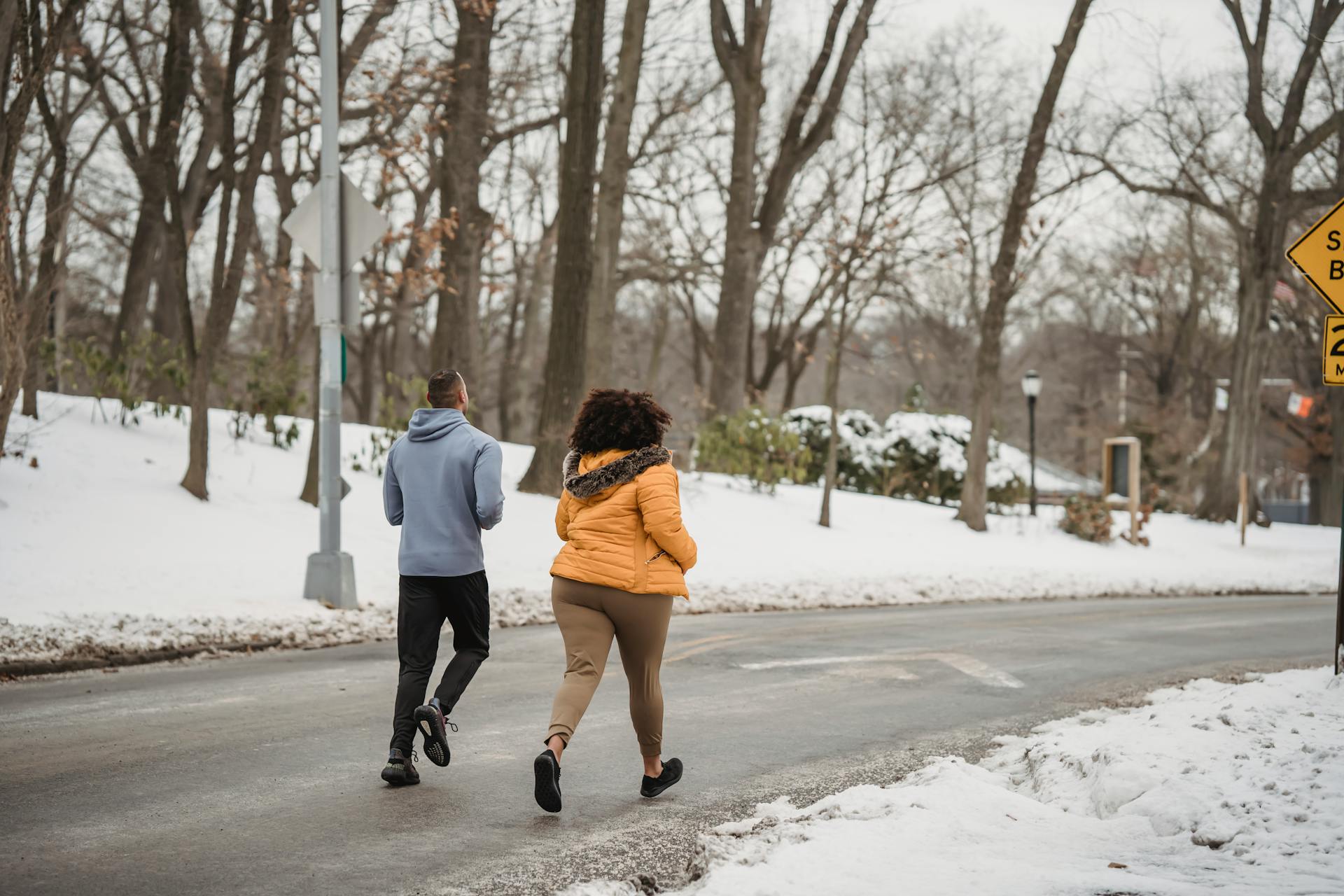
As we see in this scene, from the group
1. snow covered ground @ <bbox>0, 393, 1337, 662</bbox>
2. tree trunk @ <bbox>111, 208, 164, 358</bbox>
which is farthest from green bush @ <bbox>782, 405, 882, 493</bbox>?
tree trunk @ <bbox>111, 208, 164, 358</bbox>

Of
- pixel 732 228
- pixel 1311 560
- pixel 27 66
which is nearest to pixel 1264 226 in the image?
pixel 1311 560

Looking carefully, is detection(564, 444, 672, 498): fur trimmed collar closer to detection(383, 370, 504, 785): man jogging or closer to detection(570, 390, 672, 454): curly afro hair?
detection(570, 390, 672, 454): curly afro hair

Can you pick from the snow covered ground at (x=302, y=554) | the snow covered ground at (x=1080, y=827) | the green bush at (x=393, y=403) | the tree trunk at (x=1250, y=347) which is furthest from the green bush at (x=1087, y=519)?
the snow covered ground at (x=1080, y=827)

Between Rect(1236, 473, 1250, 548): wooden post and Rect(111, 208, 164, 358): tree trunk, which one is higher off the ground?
Rect(111, 208, 164, 358): tree trunk

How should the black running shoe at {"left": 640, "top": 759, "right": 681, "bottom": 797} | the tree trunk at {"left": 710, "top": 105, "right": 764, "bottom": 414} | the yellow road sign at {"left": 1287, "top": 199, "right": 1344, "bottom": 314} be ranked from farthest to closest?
the tree trunk at {"left": 710, "top": 105, "right": 764, "bottom": 414} → the yellow road sign at {"left": 1287, "top": 199, "right": 1344, "bottom": 314} → the black running shoe at {"left": 640, "top": 759, "right": 681, "bottom": 797}

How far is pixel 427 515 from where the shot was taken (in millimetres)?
5961

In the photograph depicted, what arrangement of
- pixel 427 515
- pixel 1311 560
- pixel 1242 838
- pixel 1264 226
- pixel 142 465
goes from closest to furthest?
pixel 1242 838
pixel 427 515
pixel 142 465
pixel 1311 560
pixel 1264 226

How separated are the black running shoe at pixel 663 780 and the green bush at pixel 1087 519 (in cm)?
2088

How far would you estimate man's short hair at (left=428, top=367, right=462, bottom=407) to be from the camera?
611 cm

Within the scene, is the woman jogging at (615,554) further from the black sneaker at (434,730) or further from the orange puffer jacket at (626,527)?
the black sneaker at (434,730)

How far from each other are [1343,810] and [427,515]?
3.96 meters

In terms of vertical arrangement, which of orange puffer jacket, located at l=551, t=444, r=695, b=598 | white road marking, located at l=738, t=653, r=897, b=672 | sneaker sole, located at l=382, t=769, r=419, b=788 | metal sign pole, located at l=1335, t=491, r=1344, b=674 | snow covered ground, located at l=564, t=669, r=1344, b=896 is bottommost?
white road marking, located at l=738, t=653, r=897, b=672

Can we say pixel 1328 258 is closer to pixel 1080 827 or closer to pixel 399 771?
pixel 1080 827

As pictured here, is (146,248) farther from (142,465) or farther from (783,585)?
(783,585)
